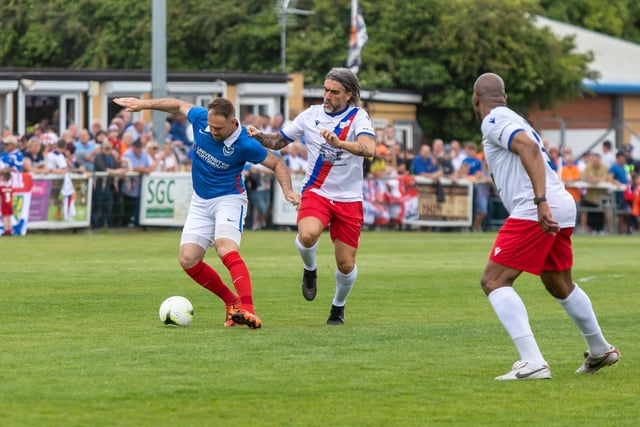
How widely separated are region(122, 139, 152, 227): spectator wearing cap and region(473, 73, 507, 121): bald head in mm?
19342

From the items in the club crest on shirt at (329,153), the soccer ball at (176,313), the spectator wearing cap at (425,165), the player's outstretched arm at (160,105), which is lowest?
the soccer ball at (176,313)

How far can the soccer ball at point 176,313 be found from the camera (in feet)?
38.5

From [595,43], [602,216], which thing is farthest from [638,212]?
Result: [595,43]

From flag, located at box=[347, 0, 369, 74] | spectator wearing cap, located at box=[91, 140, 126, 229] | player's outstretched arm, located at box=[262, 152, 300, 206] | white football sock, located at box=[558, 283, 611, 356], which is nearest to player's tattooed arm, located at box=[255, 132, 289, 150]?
player's outstretched arm, located at box=[262, 152, 300, 206]

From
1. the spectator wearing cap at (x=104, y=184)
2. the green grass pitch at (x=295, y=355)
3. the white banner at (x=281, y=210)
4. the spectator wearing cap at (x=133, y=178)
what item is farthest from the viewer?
the white banner at (x=281, y=210)

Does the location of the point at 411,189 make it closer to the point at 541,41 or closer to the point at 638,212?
the point at 638,212

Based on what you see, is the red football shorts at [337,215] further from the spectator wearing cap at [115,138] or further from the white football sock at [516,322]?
the spectator wearing cap at [115,138]

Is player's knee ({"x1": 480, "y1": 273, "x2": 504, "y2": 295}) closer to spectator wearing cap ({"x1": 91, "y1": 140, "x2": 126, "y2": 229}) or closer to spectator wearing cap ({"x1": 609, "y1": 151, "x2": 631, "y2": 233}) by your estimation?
spectator wearing cap ({"x1": 91, "y1": 140, "x2": 126, "y2": 229})

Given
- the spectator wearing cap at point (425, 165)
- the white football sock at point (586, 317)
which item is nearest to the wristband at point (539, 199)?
the white football sock at point (586, 317)

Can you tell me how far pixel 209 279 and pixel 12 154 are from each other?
14.3 m

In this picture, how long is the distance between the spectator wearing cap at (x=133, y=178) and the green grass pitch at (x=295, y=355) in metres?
9.42

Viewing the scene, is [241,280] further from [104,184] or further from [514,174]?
[104,184]

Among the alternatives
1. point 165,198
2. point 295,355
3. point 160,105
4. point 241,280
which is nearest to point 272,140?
point 160,105

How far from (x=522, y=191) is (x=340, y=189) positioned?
3.66 metres
